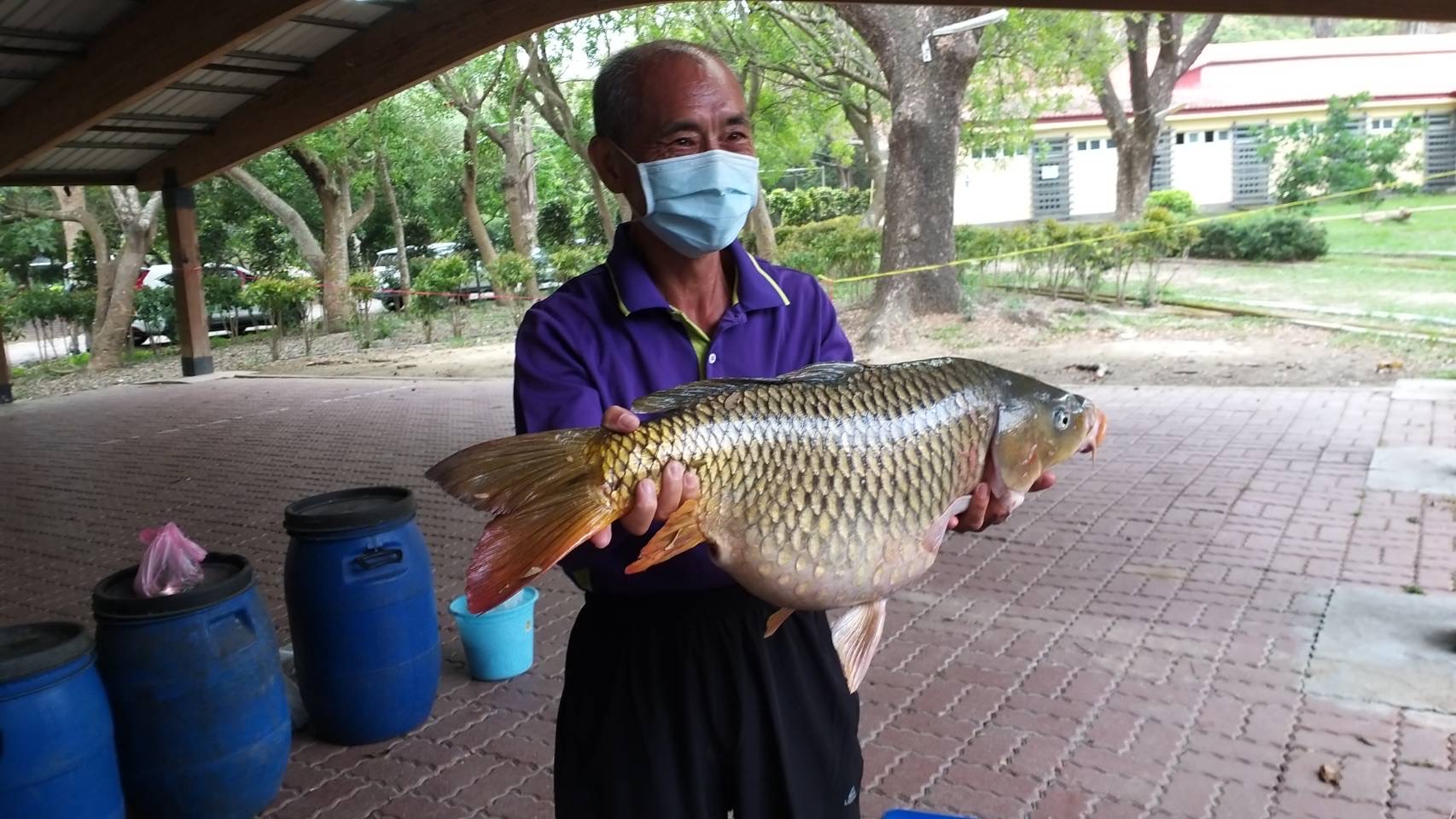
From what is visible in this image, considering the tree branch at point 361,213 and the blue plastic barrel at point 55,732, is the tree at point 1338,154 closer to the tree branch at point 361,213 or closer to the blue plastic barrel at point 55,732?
the tree branch at point 361,213

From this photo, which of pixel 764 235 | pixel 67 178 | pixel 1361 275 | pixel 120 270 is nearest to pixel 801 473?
pixel 67 178

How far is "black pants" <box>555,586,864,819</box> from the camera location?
75.1 inches

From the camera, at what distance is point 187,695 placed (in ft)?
11.0

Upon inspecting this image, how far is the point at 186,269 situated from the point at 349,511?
14.1 metres

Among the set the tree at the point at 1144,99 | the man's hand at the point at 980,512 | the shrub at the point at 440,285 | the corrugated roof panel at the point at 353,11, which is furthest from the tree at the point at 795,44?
the man's hand at the point at 980,512

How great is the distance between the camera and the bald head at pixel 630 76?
1.87 meters

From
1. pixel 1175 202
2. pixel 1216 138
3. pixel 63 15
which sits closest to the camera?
pixel 63 15

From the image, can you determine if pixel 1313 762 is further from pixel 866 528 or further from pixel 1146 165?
pixel 1146 165

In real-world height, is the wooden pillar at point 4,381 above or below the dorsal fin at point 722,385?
below

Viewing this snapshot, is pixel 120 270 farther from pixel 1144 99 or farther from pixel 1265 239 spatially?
pixel 1144 99

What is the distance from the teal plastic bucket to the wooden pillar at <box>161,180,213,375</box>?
1373 centimetres

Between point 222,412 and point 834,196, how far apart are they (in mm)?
21968

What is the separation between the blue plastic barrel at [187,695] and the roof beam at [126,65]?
22.4 feet

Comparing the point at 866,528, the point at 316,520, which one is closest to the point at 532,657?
the point at 316,520
